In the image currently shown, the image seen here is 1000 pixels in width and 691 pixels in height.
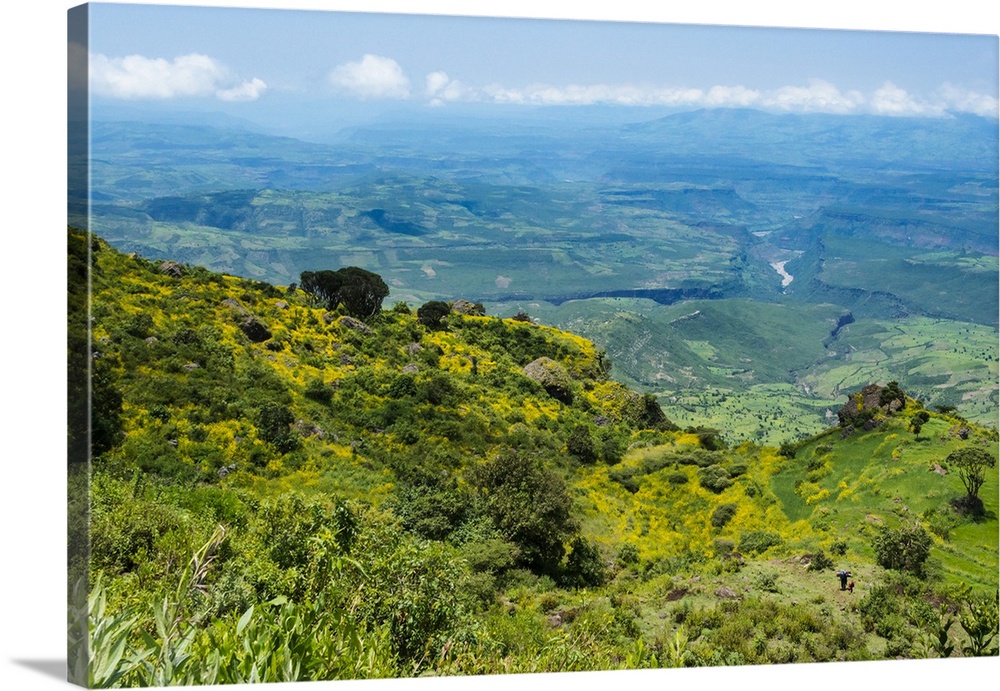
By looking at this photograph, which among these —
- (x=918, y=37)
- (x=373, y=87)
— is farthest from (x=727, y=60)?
(x=373, y=87)

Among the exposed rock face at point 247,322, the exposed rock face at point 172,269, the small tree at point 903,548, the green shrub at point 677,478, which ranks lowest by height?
the small tree at point 903,548

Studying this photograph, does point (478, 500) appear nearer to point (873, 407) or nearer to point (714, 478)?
point (714, 478)

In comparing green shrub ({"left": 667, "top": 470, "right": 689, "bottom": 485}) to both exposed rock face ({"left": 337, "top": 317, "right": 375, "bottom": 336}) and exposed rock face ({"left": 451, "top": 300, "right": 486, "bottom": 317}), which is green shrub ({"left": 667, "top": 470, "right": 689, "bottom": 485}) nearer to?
exposed rock face ({"left": 451, "top": 300, "right": 486, "bottom": 317})

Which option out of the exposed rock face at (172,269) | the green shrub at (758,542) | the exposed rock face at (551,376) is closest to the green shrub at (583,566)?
the green shrub at (758,542)

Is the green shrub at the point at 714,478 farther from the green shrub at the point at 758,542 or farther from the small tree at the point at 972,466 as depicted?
the small tree at the point at 972,466

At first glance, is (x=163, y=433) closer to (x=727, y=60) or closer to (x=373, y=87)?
(x=373, y=87)

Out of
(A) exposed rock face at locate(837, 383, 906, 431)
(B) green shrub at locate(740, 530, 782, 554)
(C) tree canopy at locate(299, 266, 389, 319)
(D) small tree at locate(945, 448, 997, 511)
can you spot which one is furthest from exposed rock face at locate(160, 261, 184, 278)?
(D) small tree at locate(945, 448, 997, 511)
